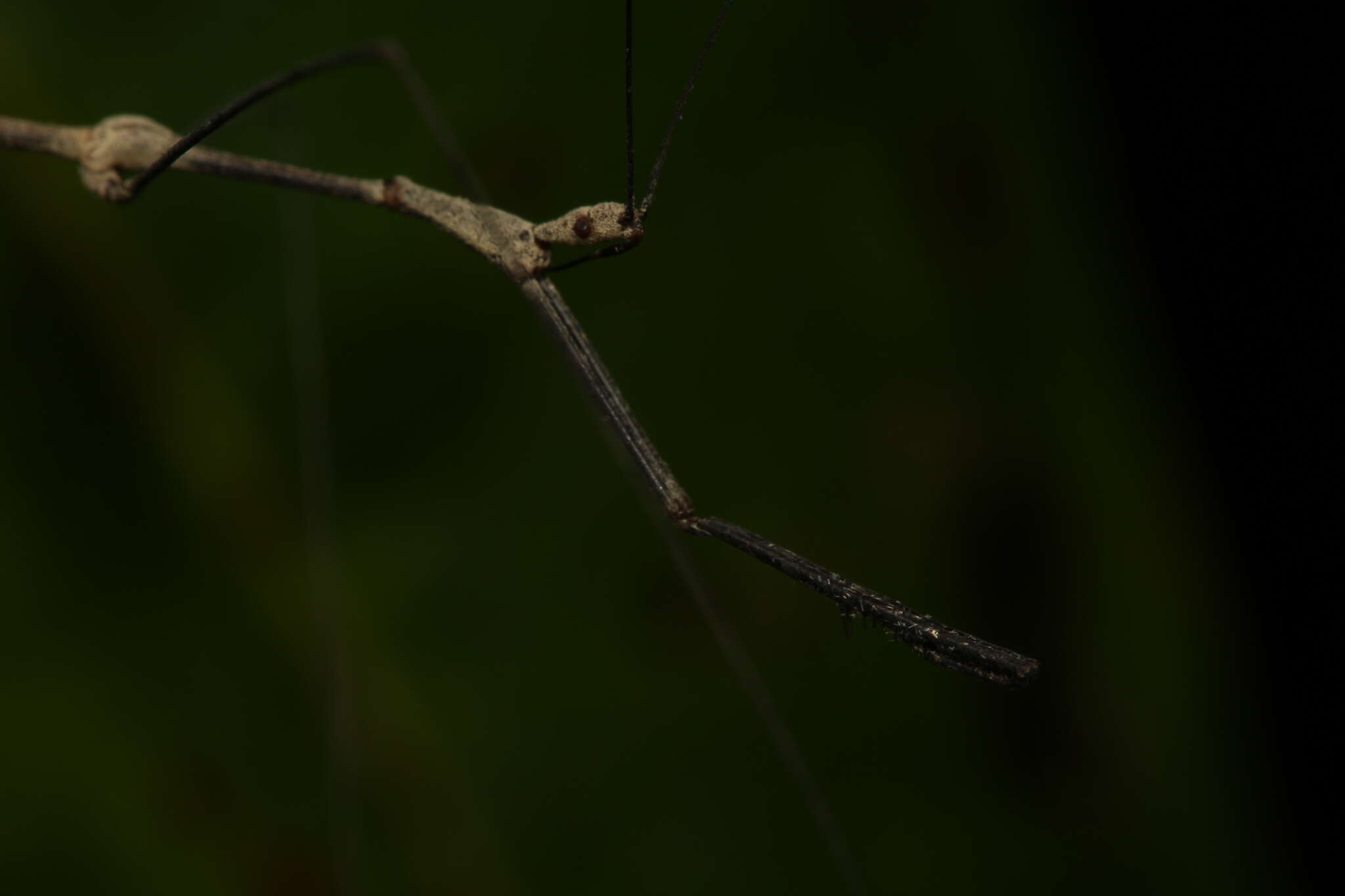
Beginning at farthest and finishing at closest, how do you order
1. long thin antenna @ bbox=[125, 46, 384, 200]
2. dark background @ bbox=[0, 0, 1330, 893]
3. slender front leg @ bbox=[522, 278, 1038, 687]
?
1. dark background @ bbox=[0, 0, 1330, 893]
2. long thin antenna @ bbox=[125, 46, 384, 200]
3. slender front leg @ bbox=[522, 278, 1038, 687]

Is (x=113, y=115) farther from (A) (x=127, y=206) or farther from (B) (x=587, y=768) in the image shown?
(B) (x=587, y=768)

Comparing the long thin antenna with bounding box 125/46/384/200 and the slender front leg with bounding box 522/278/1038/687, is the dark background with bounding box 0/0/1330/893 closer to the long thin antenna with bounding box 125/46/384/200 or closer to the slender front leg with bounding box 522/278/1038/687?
the long thin antenna with bounding box 125/46/384/200

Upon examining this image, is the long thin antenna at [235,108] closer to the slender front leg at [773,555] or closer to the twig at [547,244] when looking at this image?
the twig at [547,244]

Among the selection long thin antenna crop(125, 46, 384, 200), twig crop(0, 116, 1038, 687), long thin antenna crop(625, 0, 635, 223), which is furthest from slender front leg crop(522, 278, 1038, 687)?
long thin antenna crop(125, 46, 384, 200)

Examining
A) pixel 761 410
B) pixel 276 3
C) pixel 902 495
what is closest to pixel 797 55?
pixel 761 410

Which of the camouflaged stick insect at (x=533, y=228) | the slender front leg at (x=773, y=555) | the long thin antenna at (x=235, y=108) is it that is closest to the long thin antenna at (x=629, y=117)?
the camouflaged stick insect at (x=533, y=228)

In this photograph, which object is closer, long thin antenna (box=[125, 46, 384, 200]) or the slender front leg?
the slender front leg
